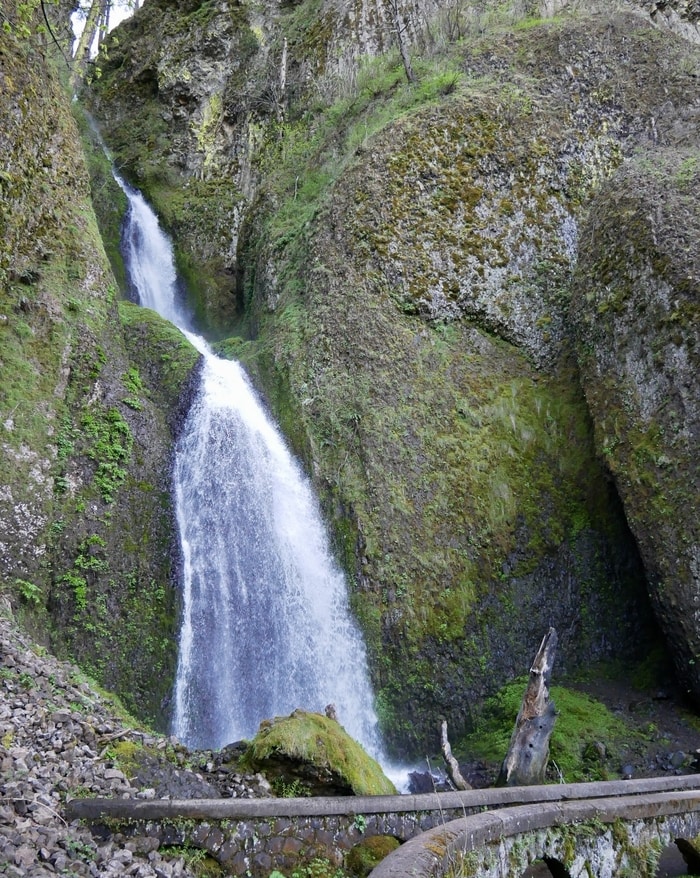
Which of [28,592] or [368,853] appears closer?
[368,853]

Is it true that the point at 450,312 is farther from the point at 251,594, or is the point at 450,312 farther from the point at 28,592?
the point at 28,592

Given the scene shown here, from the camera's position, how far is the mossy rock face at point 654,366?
1004 centimetres

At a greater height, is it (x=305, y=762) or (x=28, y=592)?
(x=28, y=592)

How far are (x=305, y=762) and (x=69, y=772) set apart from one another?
2.06 metres

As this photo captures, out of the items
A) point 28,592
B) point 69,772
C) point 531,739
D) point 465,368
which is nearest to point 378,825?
point 69,772

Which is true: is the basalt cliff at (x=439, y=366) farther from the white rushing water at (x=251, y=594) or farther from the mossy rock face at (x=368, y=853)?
the mossy rock face at (x=368, y=853)

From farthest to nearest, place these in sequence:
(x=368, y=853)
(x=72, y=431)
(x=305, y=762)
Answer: (x=72, y=431) → (x=305, y=762) → (x=368, y=853)

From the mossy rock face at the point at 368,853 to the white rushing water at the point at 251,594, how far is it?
557 cm

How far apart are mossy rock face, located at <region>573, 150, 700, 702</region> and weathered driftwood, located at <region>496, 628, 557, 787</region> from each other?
3461mm

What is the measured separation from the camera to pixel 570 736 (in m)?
9.43

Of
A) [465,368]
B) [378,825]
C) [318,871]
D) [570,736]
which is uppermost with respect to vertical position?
[465,368]

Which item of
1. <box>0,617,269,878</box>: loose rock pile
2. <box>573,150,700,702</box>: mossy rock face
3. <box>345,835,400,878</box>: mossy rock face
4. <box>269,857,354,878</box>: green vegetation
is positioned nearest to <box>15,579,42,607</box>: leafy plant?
<box>0,617,269,878</box>: loose rock pile

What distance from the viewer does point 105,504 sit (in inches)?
413

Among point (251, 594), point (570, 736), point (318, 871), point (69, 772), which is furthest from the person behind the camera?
point (251, 594)
